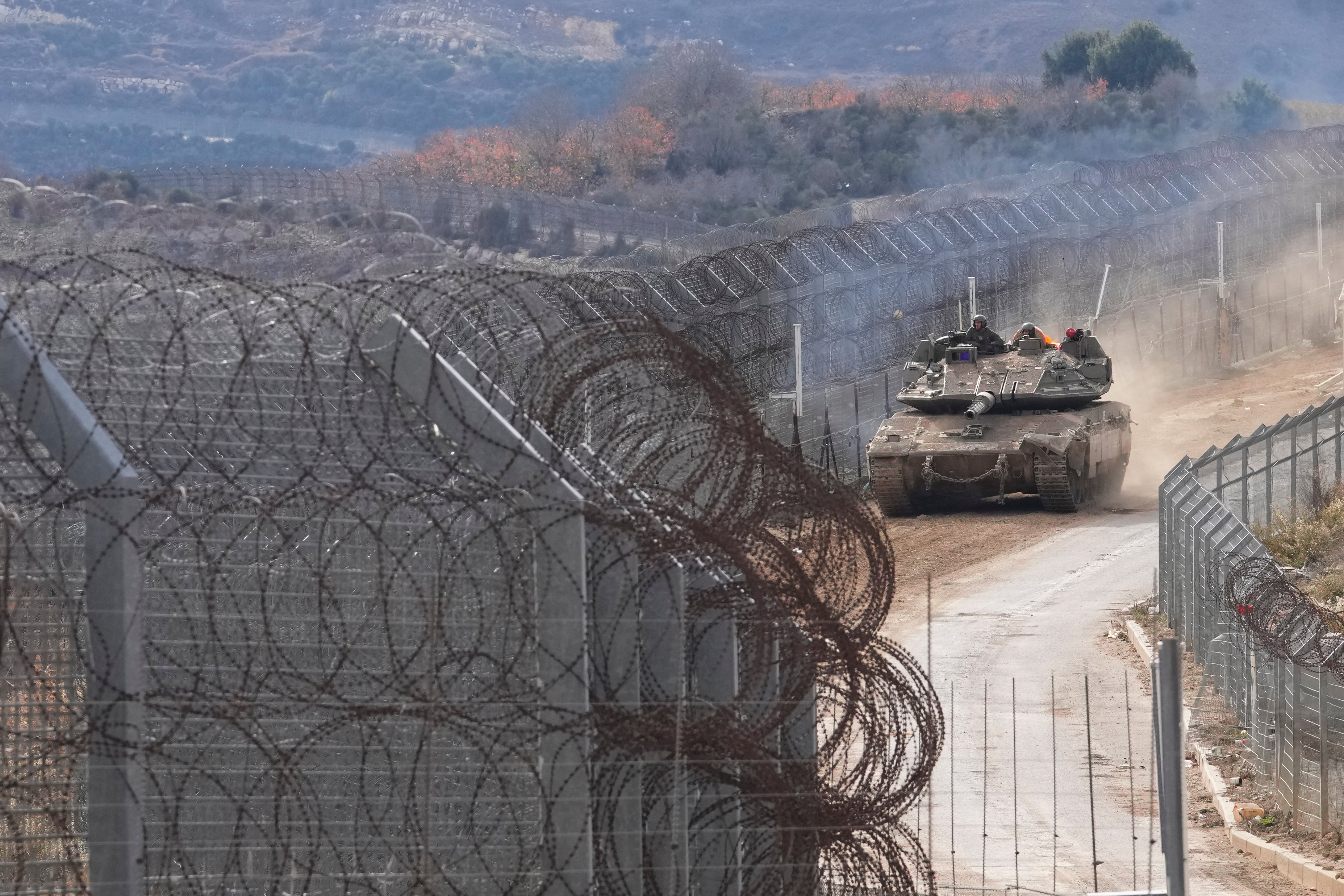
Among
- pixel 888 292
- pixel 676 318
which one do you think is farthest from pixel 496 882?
pixel 888 292

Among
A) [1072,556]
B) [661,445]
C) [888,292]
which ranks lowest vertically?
[1072,556]

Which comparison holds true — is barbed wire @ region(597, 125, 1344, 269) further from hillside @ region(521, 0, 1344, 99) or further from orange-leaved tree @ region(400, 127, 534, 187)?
hillside @ region(521, 0, 1344, 99)

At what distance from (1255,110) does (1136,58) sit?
21.5ft

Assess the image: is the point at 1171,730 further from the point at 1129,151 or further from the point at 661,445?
the point at 1129,151

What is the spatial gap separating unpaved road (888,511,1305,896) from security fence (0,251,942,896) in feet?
17.0

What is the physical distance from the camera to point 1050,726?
57.4 ft

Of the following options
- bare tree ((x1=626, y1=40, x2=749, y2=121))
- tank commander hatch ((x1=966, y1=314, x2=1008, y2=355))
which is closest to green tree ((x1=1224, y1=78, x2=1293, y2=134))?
bare tree ((x1=626, y1=40, x2=749, y2=121))

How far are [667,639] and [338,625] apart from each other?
1824 millimetres

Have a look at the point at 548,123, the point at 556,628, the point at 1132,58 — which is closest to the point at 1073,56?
the point at 1132,58

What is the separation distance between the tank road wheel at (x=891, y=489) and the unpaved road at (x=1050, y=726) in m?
1.38

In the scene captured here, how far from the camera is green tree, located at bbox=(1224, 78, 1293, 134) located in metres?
87.9

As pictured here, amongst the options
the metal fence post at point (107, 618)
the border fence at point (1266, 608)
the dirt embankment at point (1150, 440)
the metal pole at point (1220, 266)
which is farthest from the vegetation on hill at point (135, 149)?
the metal fence post at point (107, 618)

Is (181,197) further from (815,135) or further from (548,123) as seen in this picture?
(548,123)

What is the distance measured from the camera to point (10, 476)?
21.4 feet
